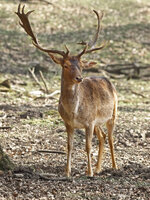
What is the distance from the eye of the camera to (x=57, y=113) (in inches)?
447

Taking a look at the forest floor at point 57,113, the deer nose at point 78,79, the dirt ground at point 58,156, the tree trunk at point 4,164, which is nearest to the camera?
the dirt ground at point 58,156

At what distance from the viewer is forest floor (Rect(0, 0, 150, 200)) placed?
618 cm

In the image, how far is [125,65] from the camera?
1817 centimetres

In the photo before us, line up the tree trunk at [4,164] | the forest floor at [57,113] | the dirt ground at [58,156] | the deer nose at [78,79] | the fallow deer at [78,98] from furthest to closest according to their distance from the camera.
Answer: the fallow deer at [78,98] → the deer nose at [78,79] → the tree trunk at [4,164] → the forest floor at [57,113] → the dirt ground at [58,156]

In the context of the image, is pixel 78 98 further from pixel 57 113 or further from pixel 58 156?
pixel 57 113

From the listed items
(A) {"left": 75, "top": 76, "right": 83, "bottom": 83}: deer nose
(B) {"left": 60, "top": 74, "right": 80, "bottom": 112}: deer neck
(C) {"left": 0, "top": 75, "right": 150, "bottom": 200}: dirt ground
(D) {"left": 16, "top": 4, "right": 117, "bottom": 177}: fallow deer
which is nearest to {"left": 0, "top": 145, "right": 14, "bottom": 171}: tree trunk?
(C) {"left": 0, "top": 75, "right": 150, "bottom": 200}: dirt ground

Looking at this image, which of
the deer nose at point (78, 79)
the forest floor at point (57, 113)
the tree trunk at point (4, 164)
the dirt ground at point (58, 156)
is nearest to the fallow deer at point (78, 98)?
the deer nose at point (78, 79)

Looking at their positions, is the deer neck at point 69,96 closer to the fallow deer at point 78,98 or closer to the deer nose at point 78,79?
the fallow deer at point 78,98

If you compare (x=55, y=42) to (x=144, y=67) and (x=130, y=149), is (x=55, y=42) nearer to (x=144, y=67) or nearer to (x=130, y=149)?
(x=144, y=67)

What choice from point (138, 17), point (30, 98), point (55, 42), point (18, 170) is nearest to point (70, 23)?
point (55, 42)

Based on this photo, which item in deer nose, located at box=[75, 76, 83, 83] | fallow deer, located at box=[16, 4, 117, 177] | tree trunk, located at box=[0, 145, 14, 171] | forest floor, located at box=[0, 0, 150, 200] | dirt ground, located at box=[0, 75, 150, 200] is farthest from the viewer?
fallow deer, located at box=[16, 4, 117, 177]

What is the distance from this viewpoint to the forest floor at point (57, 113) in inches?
243

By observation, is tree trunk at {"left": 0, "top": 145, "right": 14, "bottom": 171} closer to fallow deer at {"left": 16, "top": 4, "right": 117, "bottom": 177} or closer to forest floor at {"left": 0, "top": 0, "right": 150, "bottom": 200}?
forest floor at {"left": 0, "top": 0, "right": 150, "bottom": 200}

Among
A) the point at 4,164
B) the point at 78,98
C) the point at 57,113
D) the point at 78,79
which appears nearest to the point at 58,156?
the point at 78,98
